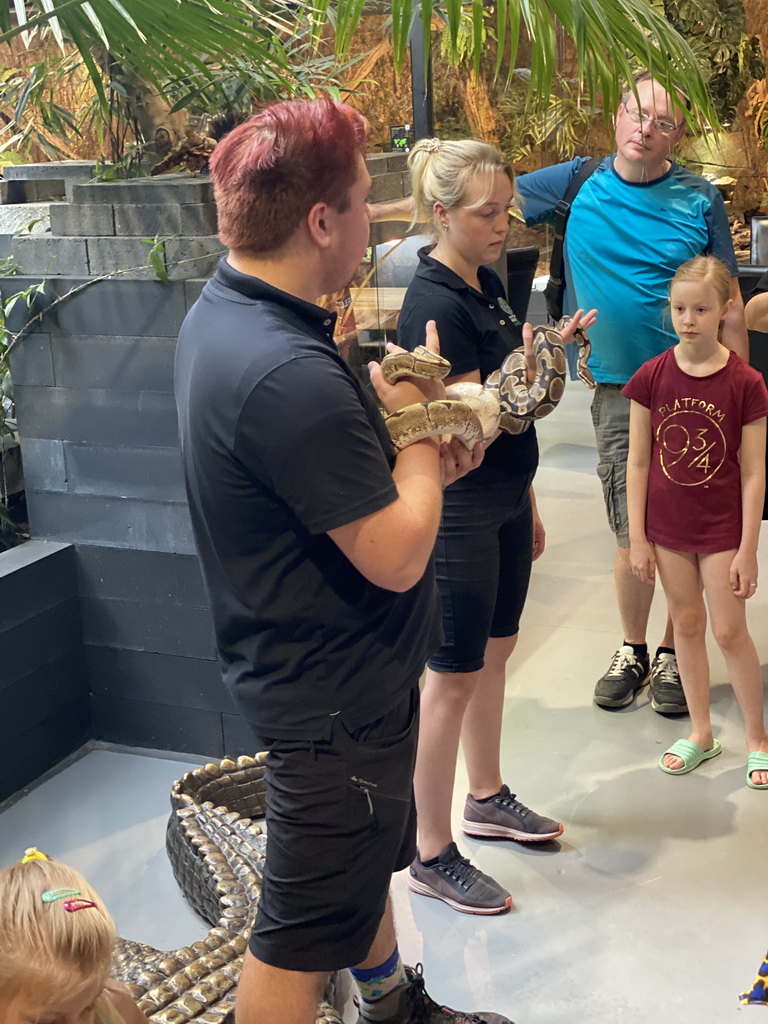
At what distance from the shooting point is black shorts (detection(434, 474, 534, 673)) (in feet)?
7.45

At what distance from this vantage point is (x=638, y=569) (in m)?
2.99

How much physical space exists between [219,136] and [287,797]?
2.22 metres

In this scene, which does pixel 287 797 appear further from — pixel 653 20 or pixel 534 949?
pixel 653 20

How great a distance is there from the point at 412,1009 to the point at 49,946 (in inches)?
35.8

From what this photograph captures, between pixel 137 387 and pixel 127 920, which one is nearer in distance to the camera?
pixel 127 920

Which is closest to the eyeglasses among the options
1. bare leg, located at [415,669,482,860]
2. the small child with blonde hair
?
bare leg, located at [415,669,482,860]

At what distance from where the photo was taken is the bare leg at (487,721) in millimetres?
2566

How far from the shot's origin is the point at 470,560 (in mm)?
2279

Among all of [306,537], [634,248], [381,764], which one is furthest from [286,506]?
[634,248]

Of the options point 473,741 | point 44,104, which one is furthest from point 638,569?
point 44,104

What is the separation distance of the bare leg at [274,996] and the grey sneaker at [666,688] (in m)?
1.97

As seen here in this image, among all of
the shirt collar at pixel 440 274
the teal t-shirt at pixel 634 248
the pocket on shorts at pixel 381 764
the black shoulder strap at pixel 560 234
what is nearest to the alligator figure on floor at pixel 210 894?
the pocket on shorts at pixel 381 764

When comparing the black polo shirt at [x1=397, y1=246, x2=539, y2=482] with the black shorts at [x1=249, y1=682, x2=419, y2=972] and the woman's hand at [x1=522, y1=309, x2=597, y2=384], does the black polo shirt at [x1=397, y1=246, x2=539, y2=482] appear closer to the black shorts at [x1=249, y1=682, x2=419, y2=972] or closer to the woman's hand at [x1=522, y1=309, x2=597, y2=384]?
the woman's hand at [x1=522, y1=309, x2=597, y2=384]

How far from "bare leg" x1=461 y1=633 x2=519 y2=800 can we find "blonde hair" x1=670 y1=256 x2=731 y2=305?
40.7 inches
